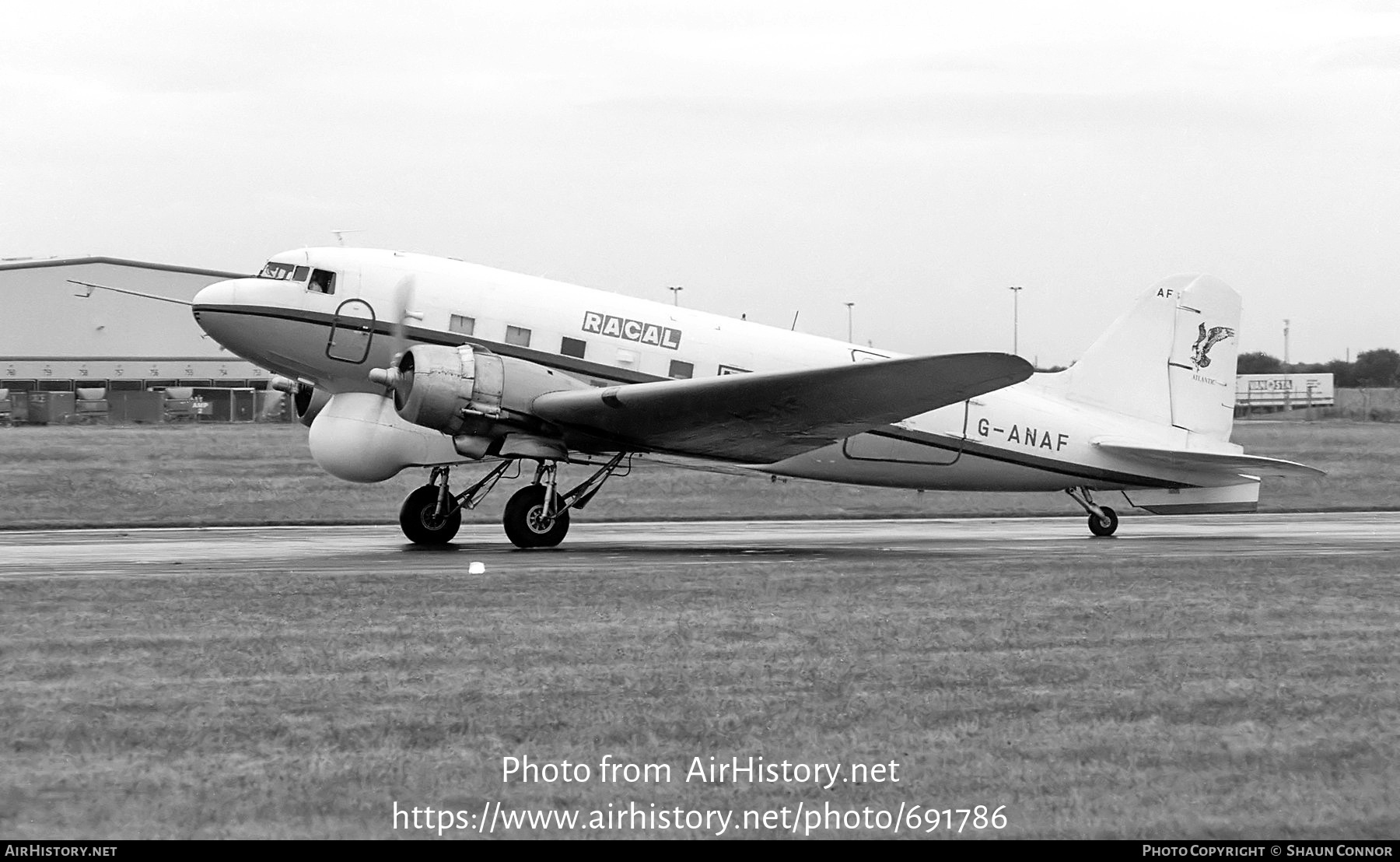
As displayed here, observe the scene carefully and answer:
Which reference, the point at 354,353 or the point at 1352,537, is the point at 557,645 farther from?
the point at 1352,537

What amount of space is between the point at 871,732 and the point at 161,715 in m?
3.66

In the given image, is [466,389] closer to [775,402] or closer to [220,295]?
[775,402]

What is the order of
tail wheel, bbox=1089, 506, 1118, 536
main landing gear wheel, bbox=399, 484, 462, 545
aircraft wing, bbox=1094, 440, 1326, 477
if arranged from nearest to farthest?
main landing gear wheel, bbox=399, 484, 462, 545
aircraft wing, bbox=1094, 440, 1326, 477
tail wheel, bbox=1089, 506, 1118, 536

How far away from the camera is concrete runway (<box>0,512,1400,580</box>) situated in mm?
16109

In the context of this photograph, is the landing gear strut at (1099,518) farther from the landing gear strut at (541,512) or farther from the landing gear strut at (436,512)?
the landing gear strut at (436,512)

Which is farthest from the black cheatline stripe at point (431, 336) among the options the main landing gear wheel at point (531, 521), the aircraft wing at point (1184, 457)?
the aircraft wing at point (1184, 457)

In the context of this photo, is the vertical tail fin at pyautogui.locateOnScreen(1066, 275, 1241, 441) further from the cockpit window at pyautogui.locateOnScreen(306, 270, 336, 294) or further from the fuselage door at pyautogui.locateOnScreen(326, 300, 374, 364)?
the cockpit window at pyautogui.locateOnScreen(306, 270, 336, 294)

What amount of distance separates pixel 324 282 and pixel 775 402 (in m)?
6.27

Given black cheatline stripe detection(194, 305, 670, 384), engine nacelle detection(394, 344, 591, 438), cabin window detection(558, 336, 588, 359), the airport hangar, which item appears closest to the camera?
engine nacelle detection(394, 344, 591, 438)

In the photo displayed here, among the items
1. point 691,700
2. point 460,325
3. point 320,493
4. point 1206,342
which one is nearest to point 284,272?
point 460,325

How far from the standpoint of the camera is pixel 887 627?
10.9 metres

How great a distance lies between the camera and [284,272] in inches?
766

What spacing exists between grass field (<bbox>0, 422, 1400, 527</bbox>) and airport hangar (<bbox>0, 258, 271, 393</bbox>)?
35.6m

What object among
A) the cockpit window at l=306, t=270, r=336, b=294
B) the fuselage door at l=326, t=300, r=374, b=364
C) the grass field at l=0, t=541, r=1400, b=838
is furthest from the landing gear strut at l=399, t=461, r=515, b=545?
the grass field at l=0, t=541, r=1400, b=838
